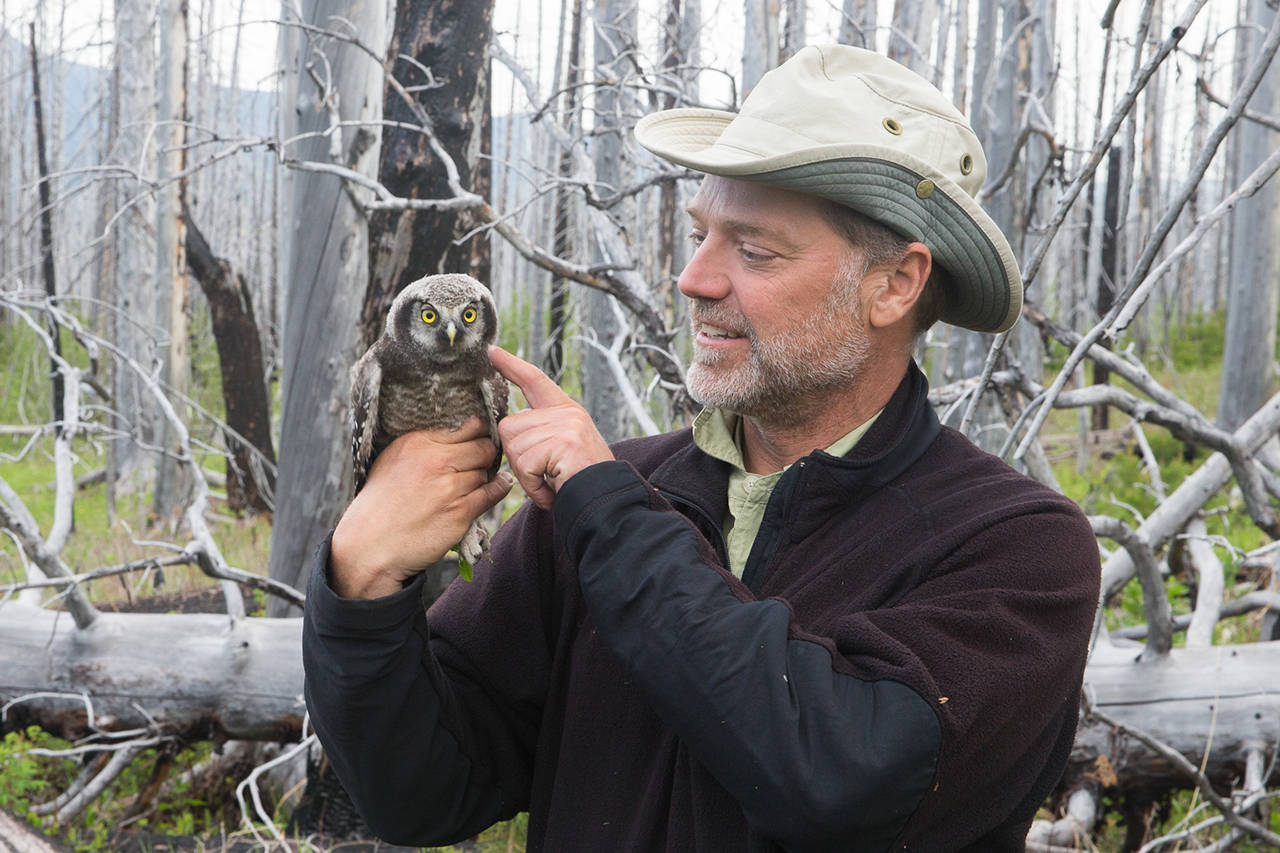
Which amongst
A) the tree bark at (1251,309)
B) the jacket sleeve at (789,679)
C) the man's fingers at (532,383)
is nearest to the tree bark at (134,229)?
the man's fingers at (532,383)

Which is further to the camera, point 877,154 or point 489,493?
point 489,493

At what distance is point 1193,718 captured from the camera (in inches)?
152

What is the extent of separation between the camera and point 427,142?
4277 mm

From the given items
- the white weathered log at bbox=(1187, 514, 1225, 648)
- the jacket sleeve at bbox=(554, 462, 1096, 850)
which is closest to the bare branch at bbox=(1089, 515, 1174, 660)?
the white weathered log at bbox=(1187, 514, 1225, 648)

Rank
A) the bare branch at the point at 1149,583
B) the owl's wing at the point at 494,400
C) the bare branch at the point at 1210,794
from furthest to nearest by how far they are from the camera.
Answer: the bare branch at the point at 1149,583 → the bare branch at the point at 1210,794 → the owl's wing at the point at 494,400

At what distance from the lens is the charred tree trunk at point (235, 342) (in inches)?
354

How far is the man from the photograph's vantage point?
1.46 metres

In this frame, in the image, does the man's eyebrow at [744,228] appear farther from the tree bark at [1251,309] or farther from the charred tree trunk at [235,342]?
the tree bark at [1251,309]

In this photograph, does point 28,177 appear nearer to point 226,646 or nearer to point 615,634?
point 226,646

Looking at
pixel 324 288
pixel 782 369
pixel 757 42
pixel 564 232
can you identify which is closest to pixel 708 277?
pixel 782 369

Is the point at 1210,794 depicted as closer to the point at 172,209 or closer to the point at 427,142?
the point at 427,142

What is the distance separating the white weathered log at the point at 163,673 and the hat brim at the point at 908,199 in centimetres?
307

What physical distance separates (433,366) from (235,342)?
25.7 ft

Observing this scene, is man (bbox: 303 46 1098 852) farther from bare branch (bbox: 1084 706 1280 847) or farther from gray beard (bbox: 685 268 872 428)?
bare branch (bbox: 1084 706 1280 847)
